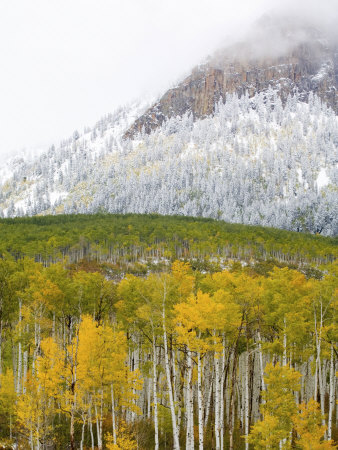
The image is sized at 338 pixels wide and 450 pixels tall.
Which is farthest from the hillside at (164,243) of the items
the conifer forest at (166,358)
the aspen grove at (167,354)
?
the aspen grove at (167,354)

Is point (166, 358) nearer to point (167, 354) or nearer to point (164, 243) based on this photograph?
point (167, 354)

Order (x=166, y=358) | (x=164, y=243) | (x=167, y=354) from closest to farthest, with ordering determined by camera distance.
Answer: (x=166, y=358)
(x=167, y=354)
(x=164, y=243)

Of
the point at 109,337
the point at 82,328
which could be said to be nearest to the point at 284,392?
the point at 109,337

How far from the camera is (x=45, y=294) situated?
27.6 m

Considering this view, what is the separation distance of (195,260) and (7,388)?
271 ft

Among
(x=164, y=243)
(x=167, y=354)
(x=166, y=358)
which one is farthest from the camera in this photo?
(x=164, y=243)

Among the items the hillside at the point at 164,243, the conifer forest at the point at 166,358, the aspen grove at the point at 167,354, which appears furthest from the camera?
the hillside at the point at 164,243

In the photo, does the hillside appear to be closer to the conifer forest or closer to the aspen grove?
the conifer forest

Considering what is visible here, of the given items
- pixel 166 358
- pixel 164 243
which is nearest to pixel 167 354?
pixel 166 358

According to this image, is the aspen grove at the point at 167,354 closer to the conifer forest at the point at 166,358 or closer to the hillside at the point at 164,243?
the conifer forest at the point at 166,358

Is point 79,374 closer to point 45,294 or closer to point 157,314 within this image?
point 157,314

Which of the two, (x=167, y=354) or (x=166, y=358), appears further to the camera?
(x=167, y=354)

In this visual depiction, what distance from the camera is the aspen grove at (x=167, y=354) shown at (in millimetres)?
19594

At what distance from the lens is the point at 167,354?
21.2 meters
